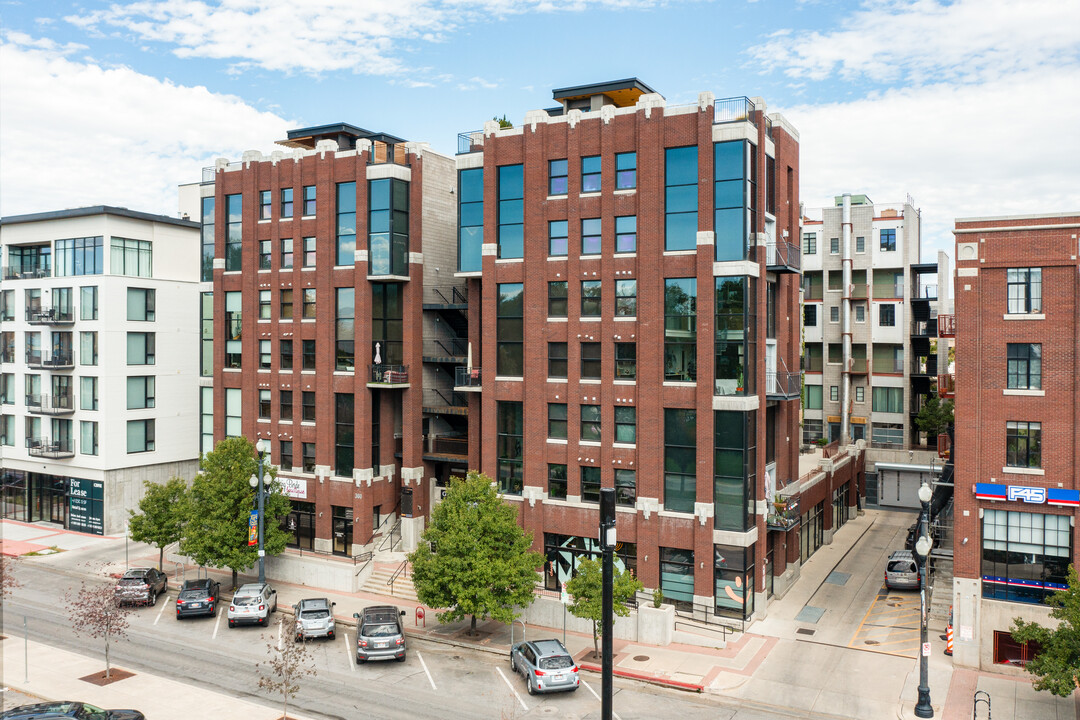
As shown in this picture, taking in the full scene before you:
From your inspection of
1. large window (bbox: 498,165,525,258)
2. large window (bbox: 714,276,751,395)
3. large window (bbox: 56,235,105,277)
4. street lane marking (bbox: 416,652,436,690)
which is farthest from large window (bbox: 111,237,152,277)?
large window (bbox: 714,276,751,395)

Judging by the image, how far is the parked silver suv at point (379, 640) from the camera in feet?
98.9

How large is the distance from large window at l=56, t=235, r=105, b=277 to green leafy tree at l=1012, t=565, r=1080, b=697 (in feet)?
175

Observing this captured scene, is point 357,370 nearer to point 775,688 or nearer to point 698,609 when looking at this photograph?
point 698,609

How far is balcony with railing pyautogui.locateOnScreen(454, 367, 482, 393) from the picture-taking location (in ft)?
135

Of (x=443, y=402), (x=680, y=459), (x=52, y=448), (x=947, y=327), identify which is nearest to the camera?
(x=680, y=459)

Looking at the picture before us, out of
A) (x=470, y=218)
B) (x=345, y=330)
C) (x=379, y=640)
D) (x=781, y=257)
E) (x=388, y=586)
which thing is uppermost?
(x=470, y=218)

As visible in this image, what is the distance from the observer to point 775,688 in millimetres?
28078

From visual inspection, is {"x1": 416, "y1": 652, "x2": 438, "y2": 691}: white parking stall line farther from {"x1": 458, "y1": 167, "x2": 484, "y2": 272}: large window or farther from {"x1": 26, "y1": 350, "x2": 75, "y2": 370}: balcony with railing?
{"x1": 26, "y1": 350, "x2": 75, "y2": 370}: balcony with railing

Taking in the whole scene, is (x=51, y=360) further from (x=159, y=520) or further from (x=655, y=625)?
(x=655, y=625)

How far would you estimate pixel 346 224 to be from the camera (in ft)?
146

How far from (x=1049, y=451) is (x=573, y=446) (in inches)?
716

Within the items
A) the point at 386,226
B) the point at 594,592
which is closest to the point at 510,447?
the point at 594,592

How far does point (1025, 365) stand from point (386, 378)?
29.3m

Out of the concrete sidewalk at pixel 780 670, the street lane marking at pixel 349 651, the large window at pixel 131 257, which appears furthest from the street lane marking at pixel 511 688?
the large window at pixel 131 257
